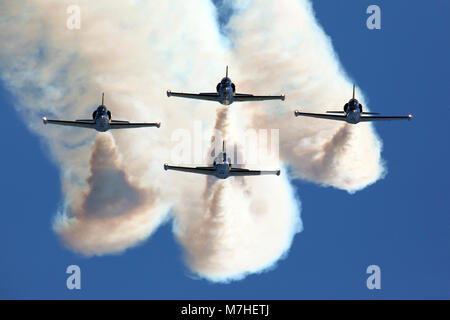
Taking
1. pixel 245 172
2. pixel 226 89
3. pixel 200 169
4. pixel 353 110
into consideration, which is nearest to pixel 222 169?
pixel 200 169

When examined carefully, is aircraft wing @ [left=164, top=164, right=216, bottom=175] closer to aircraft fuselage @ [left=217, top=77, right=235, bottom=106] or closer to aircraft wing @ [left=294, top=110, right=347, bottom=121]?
aircraft fuselage @ [left=217, top=77, right=235, bottom=106]

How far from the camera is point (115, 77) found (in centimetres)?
13775

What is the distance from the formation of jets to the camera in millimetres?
124938

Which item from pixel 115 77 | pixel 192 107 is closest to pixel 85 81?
pixel 115 77

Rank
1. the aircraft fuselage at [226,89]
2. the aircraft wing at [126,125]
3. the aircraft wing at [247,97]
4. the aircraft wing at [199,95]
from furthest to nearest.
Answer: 1. the aircraft wing at [247,97]
2. the aircraft wing at [199,95]
3. the aircraft fuselage at [226,89]
4. the aircraft wing at [126,125]

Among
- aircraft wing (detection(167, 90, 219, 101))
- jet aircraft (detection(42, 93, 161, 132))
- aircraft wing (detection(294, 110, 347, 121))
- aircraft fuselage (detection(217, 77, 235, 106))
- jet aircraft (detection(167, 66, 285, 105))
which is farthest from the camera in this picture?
aircraft wing (detection(294, 110, 347, 121))

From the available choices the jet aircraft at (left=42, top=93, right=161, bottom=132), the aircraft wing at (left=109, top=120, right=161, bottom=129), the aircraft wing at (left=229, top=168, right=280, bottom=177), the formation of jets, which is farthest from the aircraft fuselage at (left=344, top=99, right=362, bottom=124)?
the jet aircraft at (left=42, top=93, right=161, bottom=132)

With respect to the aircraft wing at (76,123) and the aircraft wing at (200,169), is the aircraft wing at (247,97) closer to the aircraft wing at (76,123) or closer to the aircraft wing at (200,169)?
the aircraft wing at (200,169)

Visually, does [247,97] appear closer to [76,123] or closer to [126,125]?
[126,125]

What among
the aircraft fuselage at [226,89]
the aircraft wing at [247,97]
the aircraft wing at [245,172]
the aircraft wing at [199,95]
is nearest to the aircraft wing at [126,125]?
the aircraft wing at [199,95]

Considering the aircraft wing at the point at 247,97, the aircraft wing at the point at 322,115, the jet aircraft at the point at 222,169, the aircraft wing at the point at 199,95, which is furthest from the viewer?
the aircraft wing at the point at 322,115

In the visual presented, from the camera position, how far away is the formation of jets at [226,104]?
124938 millimetres
